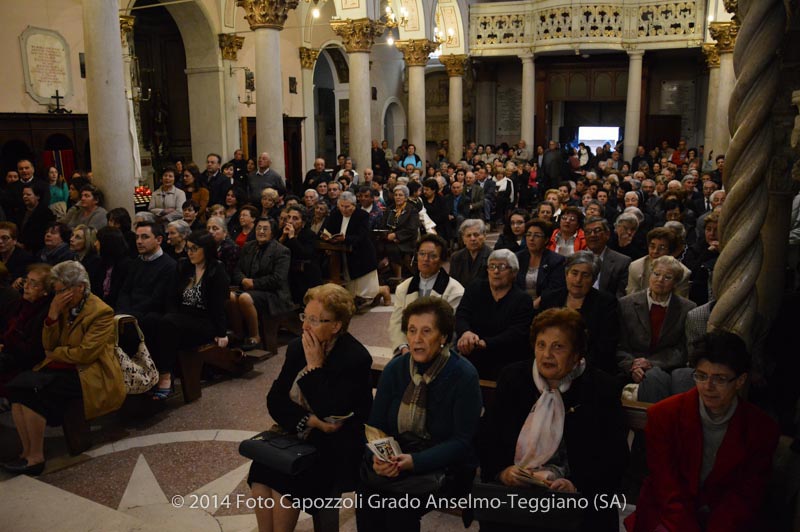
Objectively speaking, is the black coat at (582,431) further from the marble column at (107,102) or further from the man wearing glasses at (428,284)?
the marble column at (107,102)

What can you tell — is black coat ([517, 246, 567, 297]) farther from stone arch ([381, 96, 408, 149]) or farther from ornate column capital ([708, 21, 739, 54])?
stone arch ([381, 96, 408, 149])

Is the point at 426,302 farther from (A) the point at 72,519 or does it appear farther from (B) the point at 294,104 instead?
(B) the point at 294,104

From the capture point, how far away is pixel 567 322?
116 inches

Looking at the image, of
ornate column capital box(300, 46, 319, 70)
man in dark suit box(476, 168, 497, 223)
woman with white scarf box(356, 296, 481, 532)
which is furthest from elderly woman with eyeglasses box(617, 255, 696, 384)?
ornate column capital box(300, 46, 319, 70)

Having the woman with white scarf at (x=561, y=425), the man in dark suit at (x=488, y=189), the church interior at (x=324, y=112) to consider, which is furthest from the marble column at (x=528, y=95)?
the woman with white scarf at (x=561, y=425)

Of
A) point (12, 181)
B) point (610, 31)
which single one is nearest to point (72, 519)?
point (12, 181)

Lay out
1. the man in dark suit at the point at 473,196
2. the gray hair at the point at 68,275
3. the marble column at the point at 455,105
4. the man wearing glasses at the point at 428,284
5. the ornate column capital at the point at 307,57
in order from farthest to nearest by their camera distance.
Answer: the marble column at the point at 455,105 → the ornate column capital at the point at 307,57 → the man in dark suit at the point at 473,196 → the man wearing glasses at the point at 428,284 → the gray hair at the point at 68,275

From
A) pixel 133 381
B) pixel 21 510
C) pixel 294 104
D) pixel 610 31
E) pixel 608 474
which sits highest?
pixel 610 31

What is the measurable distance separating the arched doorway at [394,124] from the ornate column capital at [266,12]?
1116cm

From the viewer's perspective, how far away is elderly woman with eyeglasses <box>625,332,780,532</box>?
269 cm

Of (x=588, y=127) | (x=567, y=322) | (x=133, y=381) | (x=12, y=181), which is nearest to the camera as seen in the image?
(x=567, y=322)

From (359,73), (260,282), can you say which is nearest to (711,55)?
(359,73)

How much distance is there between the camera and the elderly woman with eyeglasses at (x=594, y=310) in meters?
4.12

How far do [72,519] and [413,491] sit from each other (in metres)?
1.90
